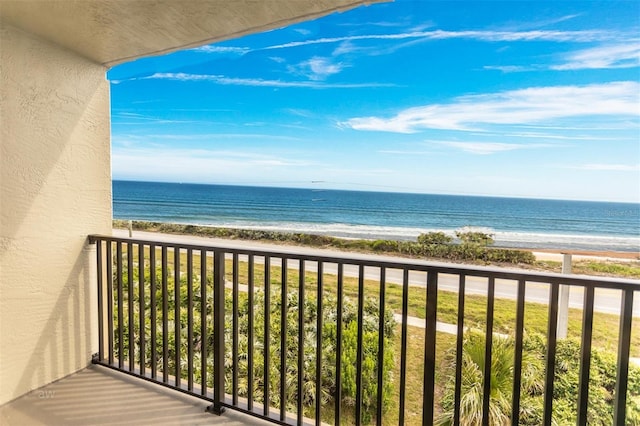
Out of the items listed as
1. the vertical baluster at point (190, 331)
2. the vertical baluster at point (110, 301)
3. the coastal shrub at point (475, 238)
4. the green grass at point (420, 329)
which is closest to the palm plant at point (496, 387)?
the green grass at point (420, 329)

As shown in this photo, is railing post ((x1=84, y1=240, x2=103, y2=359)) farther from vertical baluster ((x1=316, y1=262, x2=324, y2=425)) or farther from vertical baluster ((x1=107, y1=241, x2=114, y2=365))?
vertical baluster ((x1=316, y1=262, x2=324, y2=425))

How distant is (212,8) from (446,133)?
24.9 m

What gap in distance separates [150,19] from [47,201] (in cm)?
122

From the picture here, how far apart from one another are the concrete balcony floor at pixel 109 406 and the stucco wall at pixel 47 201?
0.13 m

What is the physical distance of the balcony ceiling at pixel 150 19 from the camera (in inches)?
63.9

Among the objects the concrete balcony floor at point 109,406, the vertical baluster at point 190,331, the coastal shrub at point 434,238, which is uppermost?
the vertical baluster at point 190,331

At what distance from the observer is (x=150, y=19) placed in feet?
5.81

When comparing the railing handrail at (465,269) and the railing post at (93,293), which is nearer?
the railing handrail at (465,269)

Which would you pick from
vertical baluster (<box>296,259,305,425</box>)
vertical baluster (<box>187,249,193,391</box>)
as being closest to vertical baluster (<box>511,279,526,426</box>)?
vertical baluster (<box>296,259,305,425</box>)

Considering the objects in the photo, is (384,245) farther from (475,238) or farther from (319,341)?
(319,341)

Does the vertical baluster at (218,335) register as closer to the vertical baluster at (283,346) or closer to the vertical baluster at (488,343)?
the vertical baluster at (283,346)

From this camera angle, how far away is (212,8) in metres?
1.66

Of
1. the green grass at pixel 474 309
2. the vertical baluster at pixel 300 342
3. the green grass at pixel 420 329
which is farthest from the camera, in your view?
the green grass at pixel 474 309

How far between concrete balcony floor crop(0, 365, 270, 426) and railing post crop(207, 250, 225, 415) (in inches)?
2.6
